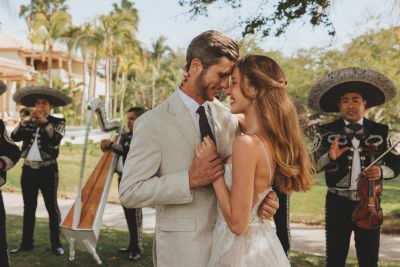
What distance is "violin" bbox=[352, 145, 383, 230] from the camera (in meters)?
4.26

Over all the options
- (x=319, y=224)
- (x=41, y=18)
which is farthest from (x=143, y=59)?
(x=319, y=224)

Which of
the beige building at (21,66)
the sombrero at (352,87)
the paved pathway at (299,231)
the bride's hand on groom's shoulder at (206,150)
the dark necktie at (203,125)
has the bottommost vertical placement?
the paved pathway at (299,231)

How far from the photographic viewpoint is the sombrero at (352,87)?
182 inches

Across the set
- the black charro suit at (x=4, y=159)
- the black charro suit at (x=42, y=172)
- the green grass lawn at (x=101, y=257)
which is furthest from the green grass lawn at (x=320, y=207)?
the black charro suit at (x=4, y=159)

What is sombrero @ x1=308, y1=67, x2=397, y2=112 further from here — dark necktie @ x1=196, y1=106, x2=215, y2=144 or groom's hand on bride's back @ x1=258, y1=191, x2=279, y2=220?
dark necktie @ x1=196, y1=106, x2=215, y2=144

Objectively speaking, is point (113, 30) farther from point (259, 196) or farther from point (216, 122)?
point (259, 196)

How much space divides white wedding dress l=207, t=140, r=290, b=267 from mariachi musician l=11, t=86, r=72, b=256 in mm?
4507

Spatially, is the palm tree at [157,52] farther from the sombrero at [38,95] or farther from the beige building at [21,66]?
the sombrero at [38,95]

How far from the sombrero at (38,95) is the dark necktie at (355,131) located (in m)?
3.98

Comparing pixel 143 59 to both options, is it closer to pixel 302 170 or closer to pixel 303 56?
pixel 303 56

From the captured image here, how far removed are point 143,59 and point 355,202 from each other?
43358mm

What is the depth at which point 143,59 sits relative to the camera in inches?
1839

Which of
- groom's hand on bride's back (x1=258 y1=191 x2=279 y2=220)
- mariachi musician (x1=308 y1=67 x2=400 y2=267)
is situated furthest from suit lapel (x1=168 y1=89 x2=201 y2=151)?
mariachi musician (x1=308 y1=67 x2=400 y2=267)

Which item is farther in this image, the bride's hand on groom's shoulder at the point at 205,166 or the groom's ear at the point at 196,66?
the groom's ear at the point at 196,66
